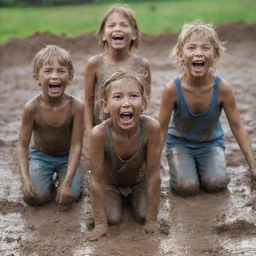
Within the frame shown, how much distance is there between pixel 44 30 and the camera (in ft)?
37.0

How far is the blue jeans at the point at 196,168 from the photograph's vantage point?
4660 millimetres

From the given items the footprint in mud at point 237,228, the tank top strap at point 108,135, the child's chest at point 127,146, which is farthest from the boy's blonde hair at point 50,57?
the footprint in mud at point 237,228

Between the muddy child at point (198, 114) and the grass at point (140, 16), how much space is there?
259 inches

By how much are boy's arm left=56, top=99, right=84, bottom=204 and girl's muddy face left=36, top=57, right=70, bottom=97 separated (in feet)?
0.71

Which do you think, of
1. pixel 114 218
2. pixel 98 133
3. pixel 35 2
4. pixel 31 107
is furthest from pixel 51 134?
pixel 35 2

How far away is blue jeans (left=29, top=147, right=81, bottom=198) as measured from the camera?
4.60m

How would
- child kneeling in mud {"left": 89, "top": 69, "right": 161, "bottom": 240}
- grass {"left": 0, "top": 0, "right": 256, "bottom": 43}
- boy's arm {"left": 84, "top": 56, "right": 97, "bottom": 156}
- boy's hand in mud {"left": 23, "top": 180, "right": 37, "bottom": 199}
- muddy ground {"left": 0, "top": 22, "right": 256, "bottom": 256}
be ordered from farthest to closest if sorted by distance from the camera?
1. grass {"left": 0, "top": 0, "right": 256, "bottom": 43}
2. boy's arm {"left": 84, "top": 56, "right": 97, "bottom": 156}
3. boy's hand in mud {"left": 23, "top": 180, "right": 37, "bottom": 199}
4. child kneeling in mud {"left": 89, "top": 69, "right": 161, "bottom": 240}
5. muddy ground {"left": 0, "top": 22, "right": 256, "bottom": 256}

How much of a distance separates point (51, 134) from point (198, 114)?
47.4 inches

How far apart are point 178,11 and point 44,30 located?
10.1ft

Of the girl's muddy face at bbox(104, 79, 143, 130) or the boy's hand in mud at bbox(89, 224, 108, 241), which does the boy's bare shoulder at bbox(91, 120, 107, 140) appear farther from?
the boy's hand in mud at bbox(89, 224, 108, 241)

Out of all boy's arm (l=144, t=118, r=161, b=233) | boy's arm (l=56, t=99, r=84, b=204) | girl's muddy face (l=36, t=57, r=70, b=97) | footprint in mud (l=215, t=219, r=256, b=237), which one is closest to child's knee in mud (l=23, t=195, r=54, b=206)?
boy's arm (l=56, t=99, r=84, b=204)

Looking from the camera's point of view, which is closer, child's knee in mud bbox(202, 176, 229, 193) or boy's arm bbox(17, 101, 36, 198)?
boy's arm bbox(17, 101, 36, 198)

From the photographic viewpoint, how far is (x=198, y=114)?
4.77m

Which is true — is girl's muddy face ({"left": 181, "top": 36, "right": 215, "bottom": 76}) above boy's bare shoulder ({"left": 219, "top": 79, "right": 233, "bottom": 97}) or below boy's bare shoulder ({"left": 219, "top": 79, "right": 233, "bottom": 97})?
above
